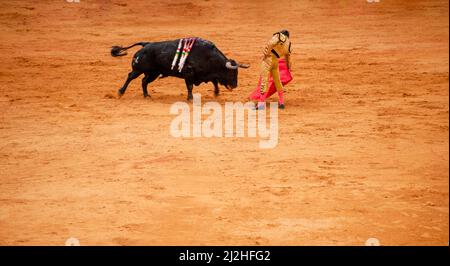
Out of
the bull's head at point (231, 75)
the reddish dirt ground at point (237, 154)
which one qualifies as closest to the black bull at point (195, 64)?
the bull's head at point (231, 75)

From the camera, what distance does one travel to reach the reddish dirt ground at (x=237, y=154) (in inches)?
280

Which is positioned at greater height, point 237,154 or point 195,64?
point 195,64

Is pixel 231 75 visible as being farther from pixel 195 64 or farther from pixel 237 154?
pixel 237 154

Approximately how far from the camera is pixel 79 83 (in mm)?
14914

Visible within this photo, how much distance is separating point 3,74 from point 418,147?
32.7 feet

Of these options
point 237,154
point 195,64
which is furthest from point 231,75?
point 237,154

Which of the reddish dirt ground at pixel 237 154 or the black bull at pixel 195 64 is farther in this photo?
the black bull at pixel 195 64

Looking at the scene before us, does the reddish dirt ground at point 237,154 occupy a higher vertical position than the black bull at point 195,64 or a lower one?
lower

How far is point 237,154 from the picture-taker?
9594 millimetres

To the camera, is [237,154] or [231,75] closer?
[237,154]

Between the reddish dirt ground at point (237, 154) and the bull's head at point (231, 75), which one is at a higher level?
the bull's head at point (231, 75)

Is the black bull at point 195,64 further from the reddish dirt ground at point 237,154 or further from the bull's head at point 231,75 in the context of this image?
the reddish dirt ground at point 237,154
